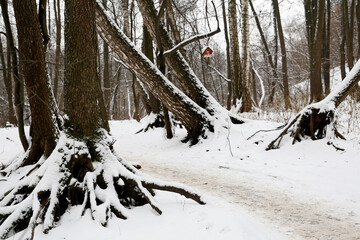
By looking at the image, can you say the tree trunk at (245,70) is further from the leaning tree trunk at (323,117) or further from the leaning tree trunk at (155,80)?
the leaning tree trunk at (323,117)

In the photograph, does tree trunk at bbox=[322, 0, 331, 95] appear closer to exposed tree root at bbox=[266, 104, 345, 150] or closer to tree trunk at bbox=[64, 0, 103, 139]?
exposed tree root at bbox=[266, 104, 345, 150]

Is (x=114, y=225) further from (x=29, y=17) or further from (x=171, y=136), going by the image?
(x=171, y=136)

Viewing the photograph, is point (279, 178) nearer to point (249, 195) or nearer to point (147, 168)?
point (249, 195)

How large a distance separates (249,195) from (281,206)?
0.48m

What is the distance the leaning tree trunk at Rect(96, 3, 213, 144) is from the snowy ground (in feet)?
1.94

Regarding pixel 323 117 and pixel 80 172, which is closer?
pixel 80 172

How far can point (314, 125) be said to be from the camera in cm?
512

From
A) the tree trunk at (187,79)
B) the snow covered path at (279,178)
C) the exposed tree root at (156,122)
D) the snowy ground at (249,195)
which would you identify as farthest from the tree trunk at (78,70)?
the exposed tree root at (156,122)

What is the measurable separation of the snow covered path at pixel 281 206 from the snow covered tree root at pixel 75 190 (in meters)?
0.72

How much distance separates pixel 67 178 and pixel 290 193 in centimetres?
276

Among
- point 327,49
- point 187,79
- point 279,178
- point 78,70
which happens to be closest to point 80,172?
point 78,70

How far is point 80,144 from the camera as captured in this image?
2.94 metres

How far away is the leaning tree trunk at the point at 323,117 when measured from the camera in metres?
4.96

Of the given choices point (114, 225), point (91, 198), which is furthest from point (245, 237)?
point (91, 198)
